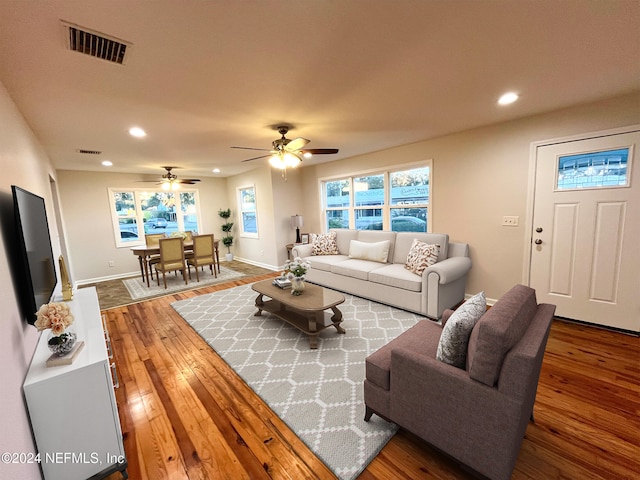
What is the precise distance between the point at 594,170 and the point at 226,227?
23.0 ft

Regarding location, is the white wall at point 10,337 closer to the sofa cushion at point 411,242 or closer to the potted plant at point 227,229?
the sofa cushion at point 411,242

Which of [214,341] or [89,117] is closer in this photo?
[89,117]

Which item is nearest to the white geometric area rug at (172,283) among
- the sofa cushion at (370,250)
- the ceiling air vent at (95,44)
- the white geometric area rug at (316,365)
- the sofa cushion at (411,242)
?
the white geometric area rug at (316,365)

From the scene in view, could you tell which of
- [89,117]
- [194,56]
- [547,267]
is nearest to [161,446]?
[194,56]

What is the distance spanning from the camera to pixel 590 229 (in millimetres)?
2807

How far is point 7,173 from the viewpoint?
1.65 m

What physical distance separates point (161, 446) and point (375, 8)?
9.02 feet

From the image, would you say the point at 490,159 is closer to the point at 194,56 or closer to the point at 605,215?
the point at 605,215

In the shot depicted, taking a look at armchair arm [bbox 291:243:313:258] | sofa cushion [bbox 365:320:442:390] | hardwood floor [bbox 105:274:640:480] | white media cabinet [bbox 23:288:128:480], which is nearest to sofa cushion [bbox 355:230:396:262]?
armchair arm [bbox 291:243:313:258]

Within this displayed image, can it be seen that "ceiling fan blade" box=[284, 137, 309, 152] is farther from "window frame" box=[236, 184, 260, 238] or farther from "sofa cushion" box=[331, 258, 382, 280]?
"window frame" box=[236, 184, 260, 238]

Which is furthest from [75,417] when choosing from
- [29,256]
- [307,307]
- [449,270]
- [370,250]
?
Result: [370,250]

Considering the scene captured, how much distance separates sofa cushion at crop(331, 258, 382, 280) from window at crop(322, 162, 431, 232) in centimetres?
97

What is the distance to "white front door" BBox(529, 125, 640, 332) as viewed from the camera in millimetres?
2619

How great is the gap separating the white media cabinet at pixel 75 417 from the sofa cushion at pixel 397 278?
2927mm
